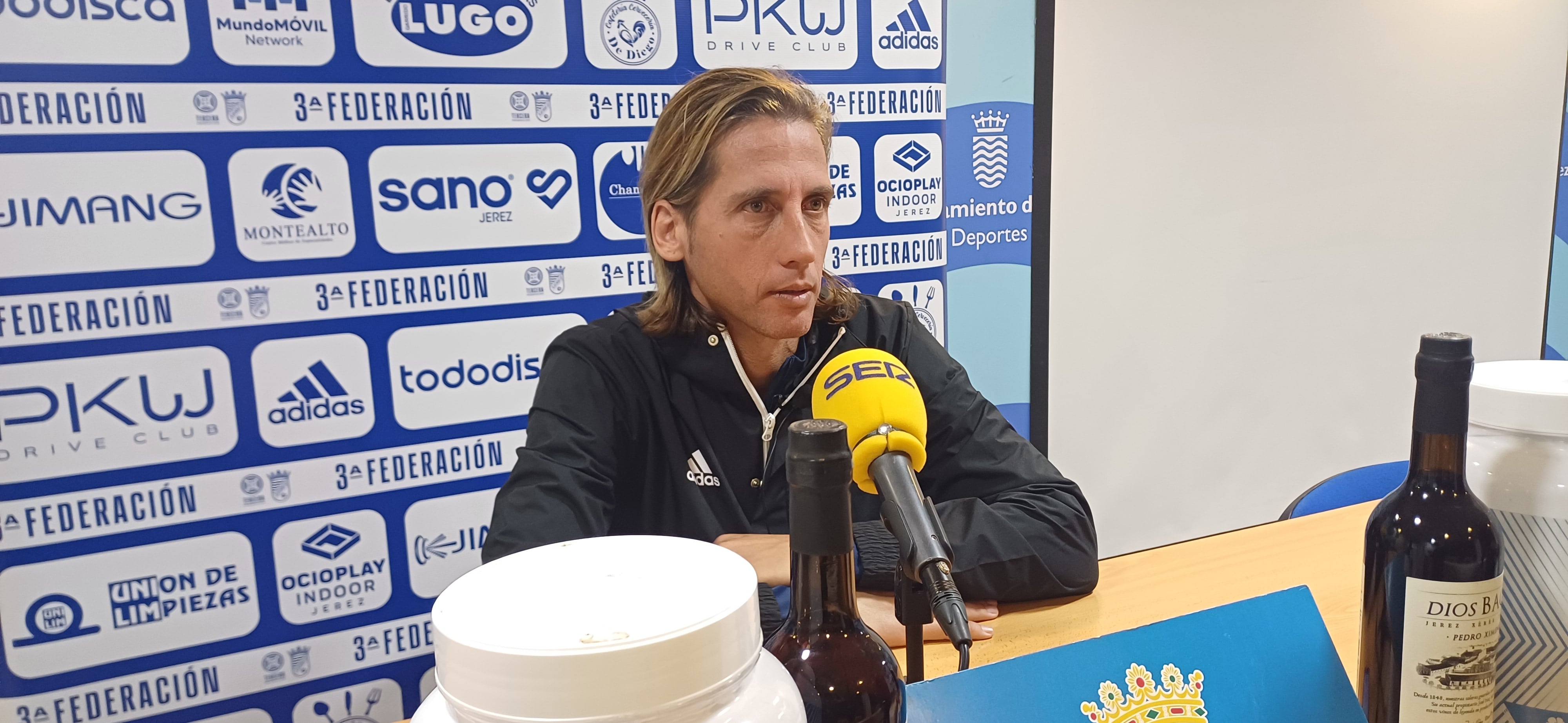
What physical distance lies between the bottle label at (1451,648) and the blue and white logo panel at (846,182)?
192 cm

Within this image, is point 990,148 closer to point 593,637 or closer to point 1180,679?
point 1180,679

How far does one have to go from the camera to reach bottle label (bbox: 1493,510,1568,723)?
625mm

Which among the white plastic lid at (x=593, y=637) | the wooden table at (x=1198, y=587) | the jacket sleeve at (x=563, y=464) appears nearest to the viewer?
the white plastic lid at (x=593, y=637)

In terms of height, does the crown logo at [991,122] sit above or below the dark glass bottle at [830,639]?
above

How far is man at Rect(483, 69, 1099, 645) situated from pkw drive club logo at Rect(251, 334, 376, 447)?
629 millimetres

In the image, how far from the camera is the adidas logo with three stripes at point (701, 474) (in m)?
1.64

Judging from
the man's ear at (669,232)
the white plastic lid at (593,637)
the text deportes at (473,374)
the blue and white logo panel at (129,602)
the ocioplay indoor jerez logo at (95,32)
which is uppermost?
the ocioplay indoor jerez logo at (95,32)

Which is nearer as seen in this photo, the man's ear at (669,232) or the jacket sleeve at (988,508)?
the jacket sleeve at (988,508)

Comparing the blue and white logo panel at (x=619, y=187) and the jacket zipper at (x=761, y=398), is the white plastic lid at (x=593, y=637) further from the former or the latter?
the blue and white logo panel at (x=619, y=187)

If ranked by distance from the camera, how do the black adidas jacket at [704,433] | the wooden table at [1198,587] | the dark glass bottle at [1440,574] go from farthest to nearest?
the black adidas jacket at [704,433]
the wooden table at [1198,587]
the dark glass bottle at [1440,574]

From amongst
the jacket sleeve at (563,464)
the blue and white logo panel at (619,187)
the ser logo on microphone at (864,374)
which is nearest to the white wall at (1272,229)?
the blue and white logo panel at (619,187)

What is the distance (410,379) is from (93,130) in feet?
2.42

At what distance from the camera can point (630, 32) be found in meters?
2.20

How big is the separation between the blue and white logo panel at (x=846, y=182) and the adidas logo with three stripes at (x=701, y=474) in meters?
0.99
